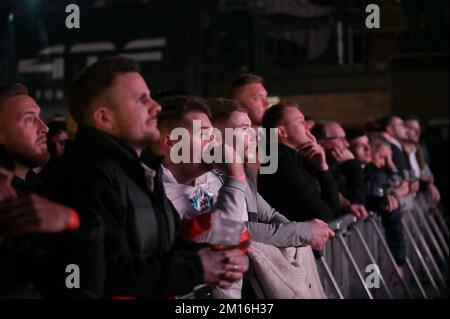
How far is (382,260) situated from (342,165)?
90 centimetres

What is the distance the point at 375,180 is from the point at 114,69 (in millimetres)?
5040

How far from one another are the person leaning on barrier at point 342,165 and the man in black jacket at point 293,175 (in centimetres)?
108

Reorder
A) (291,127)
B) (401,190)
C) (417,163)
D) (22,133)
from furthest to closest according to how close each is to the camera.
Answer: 1. (417,163)
2. (401,190)
3. (291,127)
4. (22,133)

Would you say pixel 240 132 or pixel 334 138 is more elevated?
pixel 240 132

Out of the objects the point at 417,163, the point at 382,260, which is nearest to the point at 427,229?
the point at 417,163

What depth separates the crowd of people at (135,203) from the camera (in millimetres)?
2705

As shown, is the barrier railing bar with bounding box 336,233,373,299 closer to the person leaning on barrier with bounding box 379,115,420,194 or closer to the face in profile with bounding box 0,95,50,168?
the face in profile with bounding box 0,95,50,168

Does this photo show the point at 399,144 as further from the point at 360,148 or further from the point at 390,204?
the point at 390,204

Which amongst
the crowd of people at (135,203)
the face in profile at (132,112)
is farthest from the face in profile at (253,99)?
the face in profile at (132,112)

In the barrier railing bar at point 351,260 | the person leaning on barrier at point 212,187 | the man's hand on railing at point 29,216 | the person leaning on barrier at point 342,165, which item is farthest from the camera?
the person leaning on barrier at point 342,165

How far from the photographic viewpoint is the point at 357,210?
6.54m

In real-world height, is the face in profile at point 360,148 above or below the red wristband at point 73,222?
below

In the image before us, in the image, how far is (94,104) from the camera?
3.07 meters

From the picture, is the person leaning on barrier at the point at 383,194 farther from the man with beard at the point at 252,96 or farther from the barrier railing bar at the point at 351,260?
the man with beard at the point at 252,96
